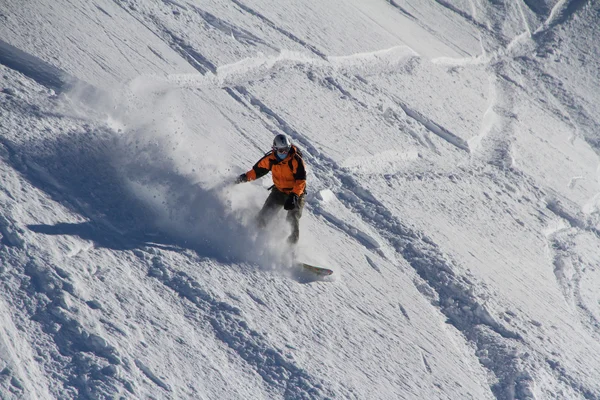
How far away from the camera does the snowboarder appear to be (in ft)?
22.9

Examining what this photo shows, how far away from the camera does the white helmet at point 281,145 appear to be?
6.75 m

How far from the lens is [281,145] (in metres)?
6.77

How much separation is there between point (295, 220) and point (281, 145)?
3.51 ft

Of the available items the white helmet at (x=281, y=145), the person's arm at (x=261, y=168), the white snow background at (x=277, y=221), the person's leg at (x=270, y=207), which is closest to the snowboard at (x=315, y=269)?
the white snow background at (x=277, y=221)

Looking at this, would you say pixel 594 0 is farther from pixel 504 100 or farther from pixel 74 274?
pixel 74 274

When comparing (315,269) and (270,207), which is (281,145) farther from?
(315,269)

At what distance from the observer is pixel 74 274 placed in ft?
18.7

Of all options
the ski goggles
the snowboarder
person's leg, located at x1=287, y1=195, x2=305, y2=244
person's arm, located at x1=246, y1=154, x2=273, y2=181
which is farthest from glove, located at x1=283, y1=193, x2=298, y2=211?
the ski goggles

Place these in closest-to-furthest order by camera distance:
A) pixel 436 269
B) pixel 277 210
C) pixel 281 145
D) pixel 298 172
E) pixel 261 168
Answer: pixel 281 145 < pixel 298 172 < pixel 261 168 < pixel 277 210 < pixel 436 269

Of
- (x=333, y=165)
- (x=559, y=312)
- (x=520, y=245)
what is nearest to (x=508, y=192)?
(x=520, y=245)

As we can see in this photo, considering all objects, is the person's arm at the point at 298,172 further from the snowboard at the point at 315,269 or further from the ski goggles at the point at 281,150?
the snowboard at the point at 315,269

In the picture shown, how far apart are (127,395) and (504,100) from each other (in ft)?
38.7

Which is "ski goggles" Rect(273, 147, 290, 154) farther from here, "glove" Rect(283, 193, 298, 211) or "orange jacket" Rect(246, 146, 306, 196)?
"glove" Rect(283, 193, 298, 211)

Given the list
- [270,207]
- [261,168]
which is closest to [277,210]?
[270,207]
